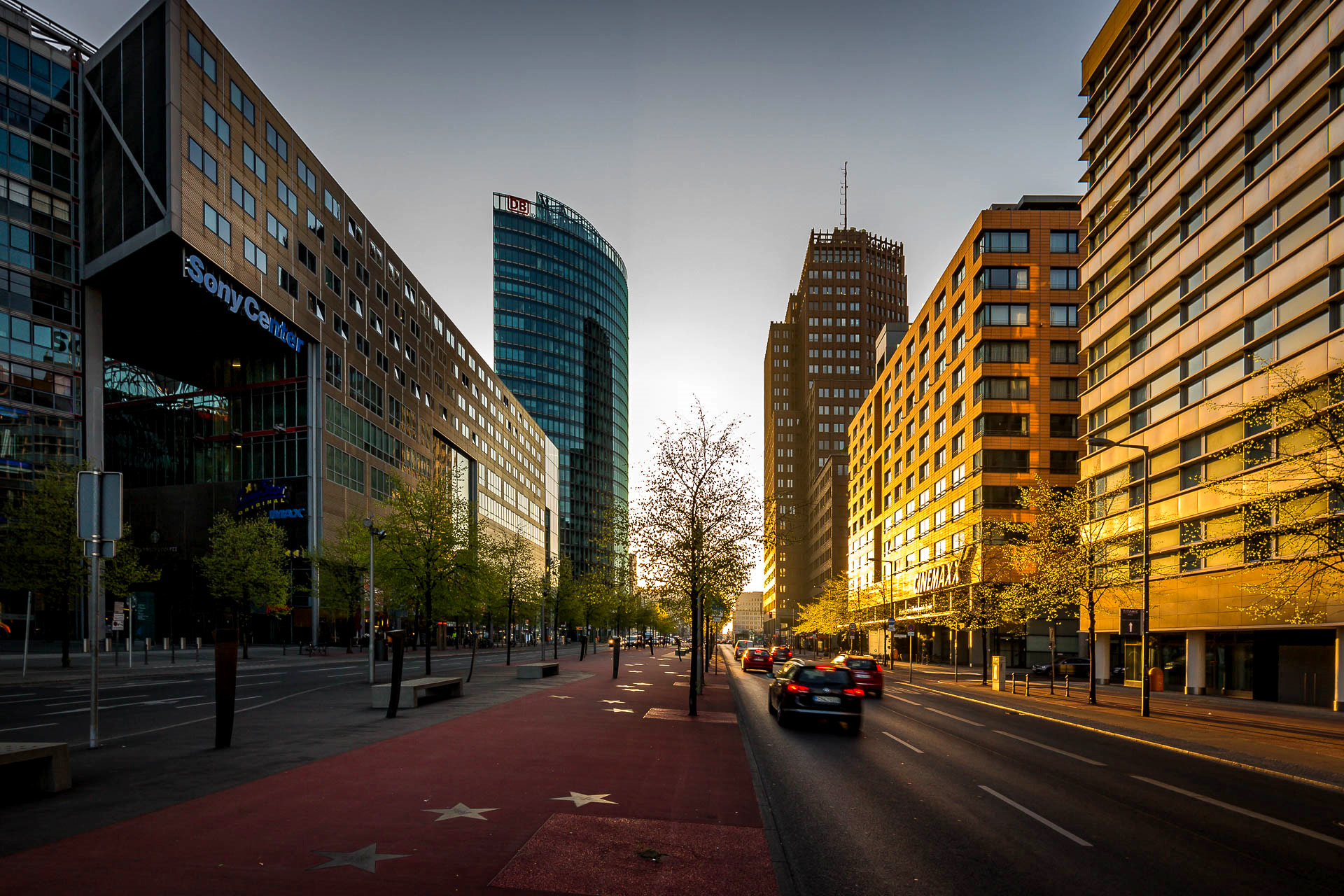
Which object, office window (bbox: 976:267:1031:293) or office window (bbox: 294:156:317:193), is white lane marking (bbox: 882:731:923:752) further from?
office window (bbox: 294:156:317:193)

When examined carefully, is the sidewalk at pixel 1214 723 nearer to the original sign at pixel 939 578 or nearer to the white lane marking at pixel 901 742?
the white lane marking at pixel 901 742

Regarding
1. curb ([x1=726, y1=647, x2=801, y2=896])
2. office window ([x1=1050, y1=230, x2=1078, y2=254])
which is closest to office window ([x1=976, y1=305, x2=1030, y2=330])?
office window ([x1=1050, y1=230, x2=1078, y2=254])

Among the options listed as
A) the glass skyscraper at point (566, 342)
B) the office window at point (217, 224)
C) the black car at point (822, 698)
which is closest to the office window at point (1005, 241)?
the black car at point (822, 698)

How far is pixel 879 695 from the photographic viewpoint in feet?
106

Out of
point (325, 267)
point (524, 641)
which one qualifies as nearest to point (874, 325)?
point (524, 641)

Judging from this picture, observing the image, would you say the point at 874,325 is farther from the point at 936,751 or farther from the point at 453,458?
the point at 936,751

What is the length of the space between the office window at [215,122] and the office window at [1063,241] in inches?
2343

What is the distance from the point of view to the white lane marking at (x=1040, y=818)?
922cm

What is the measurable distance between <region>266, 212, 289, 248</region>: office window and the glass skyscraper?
10476cm

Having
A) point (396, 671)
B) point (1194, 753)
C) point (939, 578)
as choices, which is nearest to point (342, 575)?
point (396, 671)

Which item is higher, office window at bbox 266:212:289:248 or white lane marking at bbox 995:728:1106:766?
office window at bbox 266:212:289:248

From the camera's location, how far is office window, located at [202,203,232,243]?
171ft

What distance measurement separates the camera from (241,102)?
5706 centimetres

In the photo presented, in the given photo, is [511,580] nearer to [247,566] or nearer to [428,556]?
[247,566]
